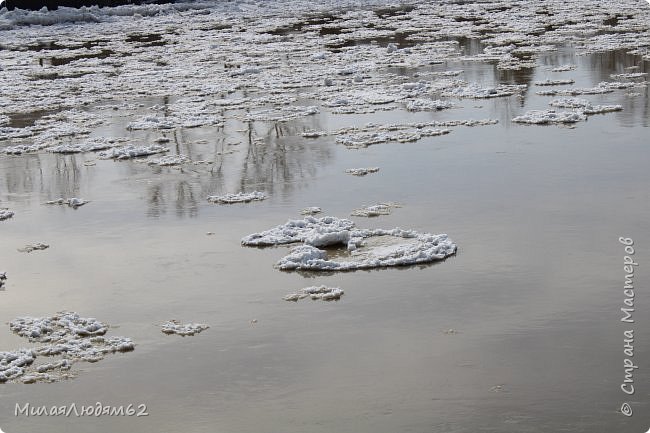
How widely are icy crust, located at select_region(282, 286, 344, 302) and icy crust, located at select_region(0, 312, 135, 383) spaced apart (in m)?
1.22

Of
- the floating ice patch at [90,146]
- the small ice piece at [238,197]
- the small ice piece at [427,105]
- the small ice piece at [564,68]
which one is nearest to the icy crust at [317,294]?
the small ice piece at [238,197]

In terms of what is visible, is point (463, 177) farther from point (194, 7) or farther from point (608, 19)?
point (194, 7)

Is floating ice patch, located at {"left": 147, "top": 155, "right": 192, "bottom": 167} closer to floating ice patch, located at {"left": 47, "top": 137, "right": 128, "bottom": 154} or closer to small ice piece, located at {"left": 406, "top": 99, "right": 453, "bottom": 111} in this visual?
floating ice patch, located at {"left": 47, "top": 137, "right": 128, "bottom": 154}

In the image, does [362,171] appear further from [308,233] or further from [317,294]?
[317,294]

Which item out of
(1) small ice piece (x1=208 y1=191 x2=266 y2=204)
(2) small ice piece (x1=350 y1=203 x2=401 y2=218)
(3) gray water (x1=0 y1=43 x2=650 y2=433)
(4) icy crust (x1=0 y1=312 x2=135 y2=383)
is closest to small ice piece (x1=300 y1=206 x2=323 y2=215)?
(3) gray water (x1=0 y1=43 x2=650 y2=433)

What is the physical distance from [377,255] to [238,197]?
8.10ft

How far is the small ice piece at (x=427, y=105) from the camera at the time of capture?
13734mm

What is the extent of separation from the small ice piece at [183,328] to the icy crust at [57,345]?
0.28 metres

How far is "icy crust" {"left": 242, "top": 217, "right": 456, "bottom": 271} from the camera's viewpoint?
7.71 m

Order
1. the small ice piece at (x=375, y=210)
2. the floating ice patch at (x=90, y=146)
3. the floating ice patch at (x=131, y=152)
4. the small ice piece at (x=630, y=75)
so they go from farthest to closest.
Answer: the small ice piece at (x=630, y=75)
the floating ice patch at (x=90, y=146)
the floating ice patch at (x=131, y=152)
the small ice piece at (x=375, y=210)

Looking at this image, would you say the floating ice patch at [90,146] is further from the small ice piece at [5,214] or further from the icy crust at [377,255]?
the icy crust at [377,255]

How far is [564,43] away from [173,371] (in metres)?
15.1

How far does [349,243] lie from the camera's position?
8.08 metres

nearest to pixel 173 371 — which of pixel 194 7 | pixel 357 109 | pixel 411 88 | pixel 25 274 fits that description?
pixel 25 274
